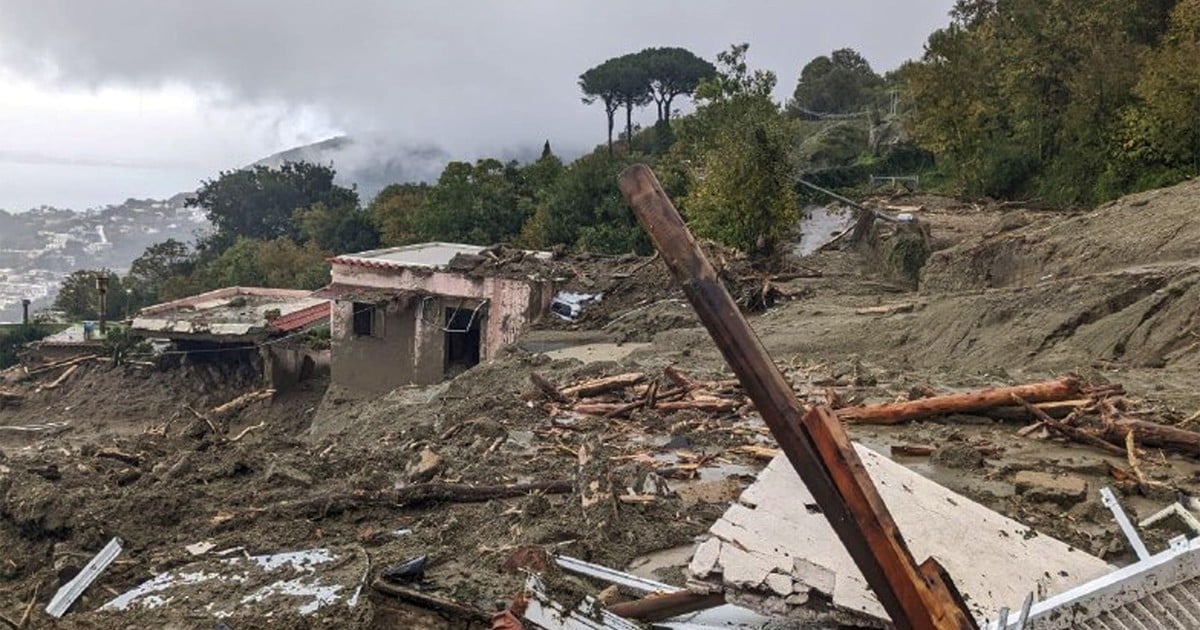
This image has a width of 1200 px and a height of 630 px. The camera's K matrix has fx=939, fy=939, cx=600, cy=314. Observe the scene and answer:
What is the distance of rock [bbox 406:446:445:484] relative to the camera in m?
6.87

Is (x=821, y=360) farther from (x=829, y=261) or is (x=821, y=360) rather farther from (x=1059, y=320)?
(x=829, y=261)

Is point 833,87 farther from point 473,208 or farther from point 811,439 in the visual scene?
point 811,439

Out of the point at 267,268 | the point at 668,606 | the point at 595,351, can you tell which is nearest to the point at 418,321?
the point at 595,351

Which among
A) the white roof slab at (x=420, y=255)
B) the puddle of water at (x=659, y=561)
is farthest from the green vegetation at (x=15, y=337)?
the puddle of water at (x=659, y=561)

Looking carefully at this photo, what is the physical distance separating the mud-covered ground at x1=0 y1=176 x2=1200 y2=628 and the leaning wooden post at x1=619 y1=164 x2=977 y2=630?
1.88m

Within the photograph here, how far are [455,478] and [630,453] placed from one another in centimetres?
150

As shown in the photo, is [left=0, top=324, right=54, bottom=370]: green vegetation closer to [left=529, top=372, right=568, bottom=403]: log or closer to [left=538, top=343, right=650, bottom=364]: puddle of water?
[left=538, top=343, right=650, bottom=364]: puddle of water

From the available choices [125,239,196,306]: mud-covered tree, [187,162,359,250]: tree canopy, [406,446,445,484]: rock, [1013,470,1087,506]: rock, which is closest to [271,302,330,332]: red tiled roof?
[125,239,196,306]: mud-covered tree

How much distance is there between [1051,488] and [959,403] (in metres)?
2.13

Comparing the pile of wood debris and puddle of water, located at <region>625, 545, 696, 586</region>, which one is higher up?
the pile of wood debris

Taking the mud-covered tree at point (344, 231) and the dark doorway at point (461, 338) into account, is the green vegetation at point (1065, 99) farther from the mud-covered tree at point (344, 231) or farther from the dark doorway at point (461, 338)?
the mud-covered tree at point (344, 231)

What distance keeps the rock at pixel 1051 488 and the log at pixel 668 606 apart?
117 inches

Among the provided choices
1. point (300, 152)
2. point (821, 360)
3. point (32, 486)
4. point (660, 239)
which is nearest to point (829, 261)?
point (821, 360)

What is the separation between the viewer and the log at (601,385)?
9959 mm
